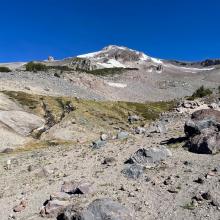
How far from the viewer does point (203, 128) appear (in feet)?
106

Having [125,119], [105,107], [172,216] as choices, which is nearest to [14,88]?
[105,107]

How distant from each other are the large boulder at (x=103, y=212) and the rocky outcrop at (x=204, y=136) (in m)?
9.67

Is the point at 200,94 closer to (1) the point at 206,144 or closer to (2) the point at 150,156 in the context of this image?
(1) the point at 206,144

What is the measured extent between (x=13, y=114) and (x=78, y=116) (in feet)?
45.8

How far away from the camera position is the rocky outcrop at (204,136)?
29.4 metres

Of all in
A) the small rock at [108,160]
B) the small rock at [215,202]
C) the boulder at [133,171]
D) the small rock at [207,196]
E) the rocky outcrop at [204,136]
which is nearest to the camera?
the small rock at [215,202]

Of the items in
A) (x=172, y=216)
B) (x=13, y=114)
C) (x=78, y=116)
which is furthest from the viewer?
(x=78, y=116)

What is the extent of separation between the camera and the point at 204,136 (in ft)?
99.7

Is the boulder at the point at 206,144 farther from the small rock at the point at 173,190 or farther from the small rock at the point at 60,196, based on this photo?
the small rock at the point at 60,196

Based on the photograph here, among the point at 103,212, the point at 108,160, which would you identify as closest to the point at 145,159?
the point at 108,160

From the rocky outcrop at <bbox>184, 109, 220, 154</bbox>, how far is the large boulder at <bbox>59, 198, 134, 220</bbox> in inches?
381

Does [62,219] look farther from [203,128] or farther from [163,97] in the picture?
[163,97]

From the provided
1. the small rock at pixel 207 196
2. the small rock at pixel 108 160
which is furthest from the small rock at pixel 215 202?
the small rock at pixel 108 160

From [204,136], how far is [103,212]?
12031 millimetres
